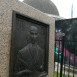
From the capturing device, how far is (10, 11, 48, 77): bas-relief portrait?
1525mm

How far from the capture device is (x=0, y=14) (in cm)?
136

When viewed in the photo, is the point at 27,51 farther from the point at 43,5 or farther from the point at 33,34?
the point at 43,5

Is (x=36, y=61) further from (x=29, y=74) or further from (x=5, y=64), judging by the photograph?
(x=5, y=64)

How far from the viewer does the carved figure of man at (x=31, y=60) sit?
1.62 m

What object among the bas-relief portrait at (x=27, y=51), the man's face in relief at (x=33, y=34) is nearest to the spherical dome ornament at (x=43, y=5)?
the bas-relief portrait at (x=27, y=51)

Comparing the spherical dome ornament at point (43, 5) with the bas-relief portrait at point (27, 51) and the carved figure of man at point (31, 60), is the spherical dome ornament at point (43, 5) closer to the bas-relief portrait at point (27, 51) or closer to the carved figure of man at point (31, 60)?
the bas-relief portrait at point (27, 51)

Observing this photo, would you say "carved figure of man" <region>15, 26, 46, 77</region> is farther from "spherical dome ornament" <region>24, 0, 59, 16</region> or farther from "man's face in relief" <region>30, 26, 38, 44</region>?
"spherical dome ornament" <region>24, 0, 59, 16</region>

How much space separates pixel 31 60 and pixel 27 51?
213 millimetres

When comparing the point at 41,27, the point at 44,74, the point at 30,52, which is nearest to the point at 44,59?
the point at 44,74

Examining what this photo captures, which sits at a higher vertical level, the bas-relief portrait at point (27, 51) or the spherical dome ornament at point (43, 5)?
the spherical dome ornament at point (43, 5)

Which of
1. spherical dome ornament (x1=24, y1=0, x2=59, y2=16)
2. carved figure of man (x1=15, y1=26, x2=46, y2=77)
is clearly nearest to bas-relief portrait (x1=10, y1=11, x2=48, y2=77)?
carved figure of man (x1=15, y1=26, x2=46, y2=77)

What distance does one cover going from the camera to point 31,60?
6.00ft

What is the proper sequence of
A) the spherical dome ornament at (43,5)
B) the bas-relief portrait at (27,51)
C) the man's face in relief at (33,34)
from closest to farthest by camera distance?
the bas-relief portrait at (27,51) → the man's face in relief at (33,34) → the spherical dome ornament at (43,5)

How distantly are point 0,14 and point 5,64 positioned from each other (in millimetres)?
729
